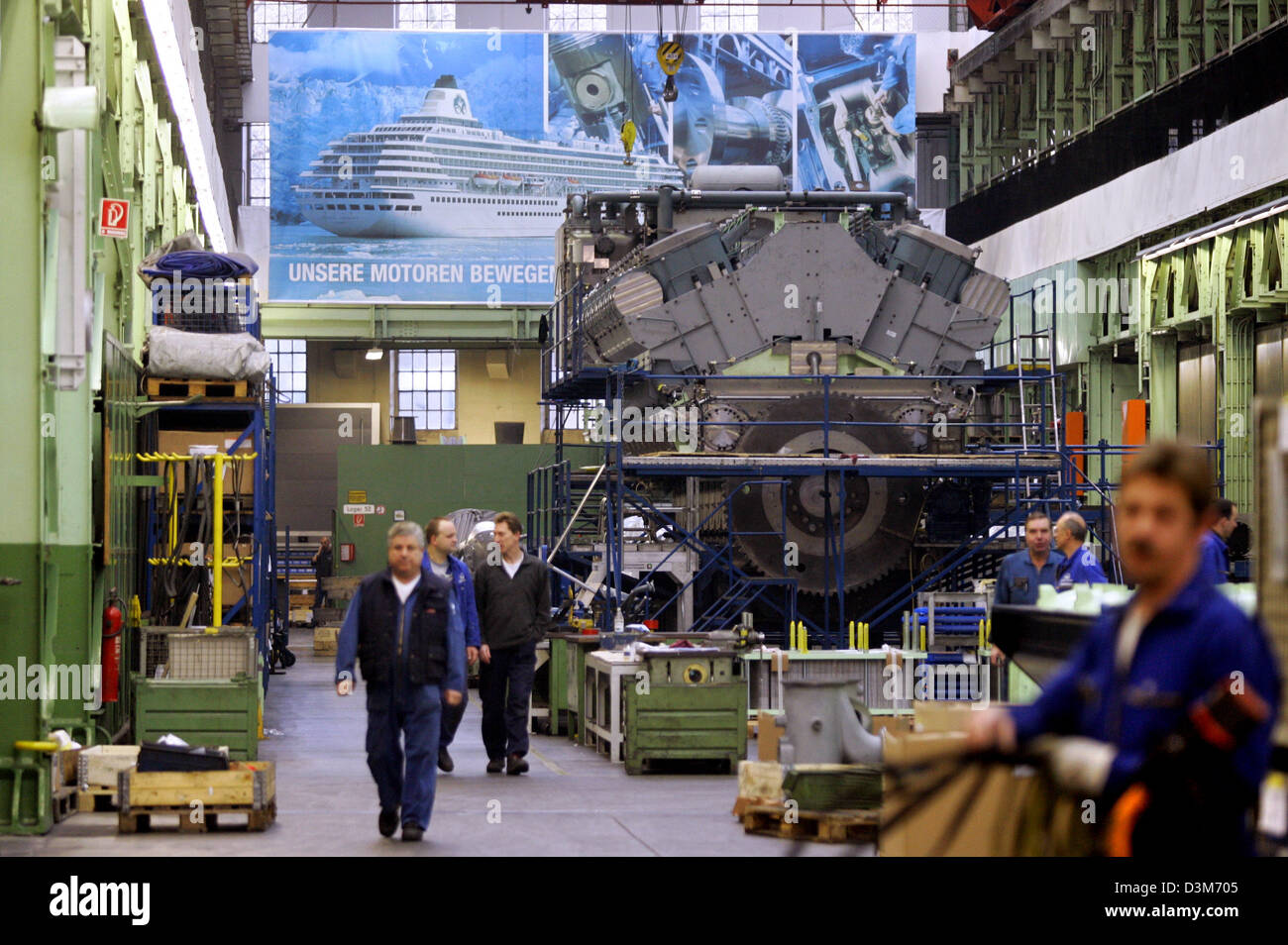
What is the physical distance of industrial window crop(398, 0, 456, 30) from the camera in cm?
4672

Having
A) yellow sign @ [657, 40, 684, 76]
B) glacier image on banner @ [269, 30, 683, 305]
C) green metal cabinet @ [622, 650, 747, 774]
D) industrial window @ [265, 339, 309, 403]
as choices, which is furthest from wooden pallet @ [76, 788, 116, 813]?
industrial window @ [265, 339, 309, 403]

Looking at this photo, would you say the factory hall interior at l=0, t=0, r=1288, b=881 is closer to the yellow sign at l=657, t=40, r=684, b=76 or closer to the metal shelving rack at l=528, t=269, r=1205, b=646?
the metal shelving rack at l=528, t=269, r=1205, b=646

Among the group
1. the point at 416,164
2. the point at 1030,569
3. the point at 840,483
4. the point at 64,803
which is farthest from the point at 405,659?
the point at 416,164

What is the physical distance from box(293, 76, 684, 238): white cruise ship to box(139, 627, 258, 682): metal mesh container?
89.2 ft

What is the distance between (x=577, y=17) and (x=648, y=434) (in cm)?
2578

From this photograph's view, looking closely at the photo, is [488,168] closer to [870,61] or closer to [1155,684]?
[870,61]

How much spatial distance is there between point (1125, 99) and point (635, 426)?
1374 centimetres

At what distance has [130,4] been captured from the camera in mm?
19297

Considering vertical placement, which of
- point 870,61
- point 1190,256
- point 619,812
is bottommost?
point 619,812

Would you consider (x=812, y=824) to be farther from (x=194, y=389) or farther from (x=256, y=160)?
(x=256, y=160)

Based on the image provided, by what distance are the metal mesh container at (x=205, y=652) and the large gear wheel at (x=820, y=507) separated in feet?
26.7
